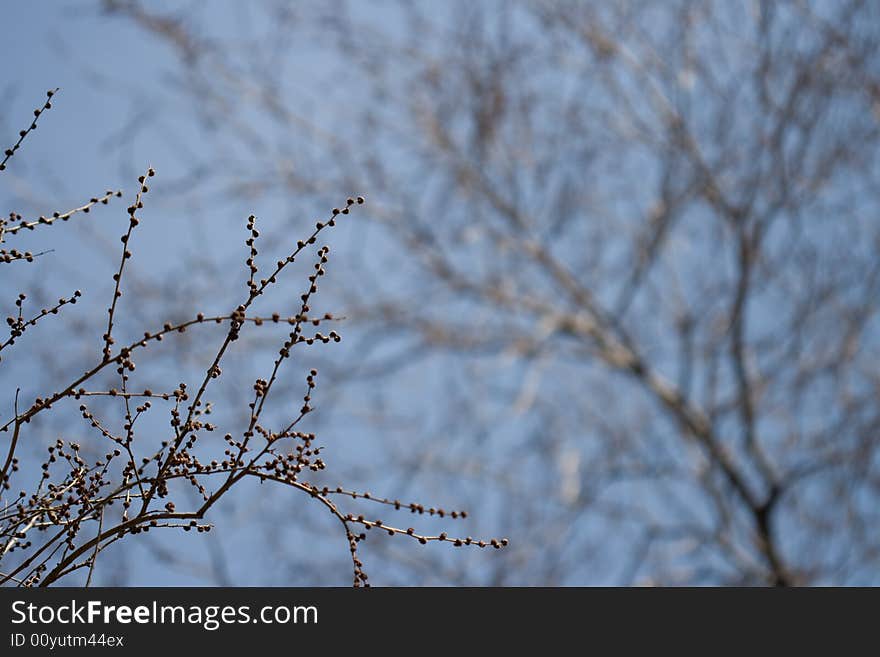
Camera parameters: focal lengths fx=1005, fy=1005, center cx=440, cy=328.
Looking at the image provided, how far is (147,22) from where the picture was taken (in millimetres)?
6617

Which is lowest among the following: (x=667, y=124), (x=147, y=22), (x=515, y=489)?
(x=515, y=489)

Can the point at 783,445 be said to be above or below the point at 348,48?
below

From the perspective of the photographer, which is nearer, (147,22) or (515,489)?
(147,22)

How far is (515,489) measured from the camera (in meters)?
7.36

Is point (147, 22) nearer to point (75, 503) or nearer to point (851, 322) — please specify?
point (851, 322)

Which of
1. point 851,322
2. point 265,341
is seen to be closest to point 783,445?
point 851,322

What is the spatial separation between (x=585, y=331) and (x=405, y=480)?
179 centimetres
